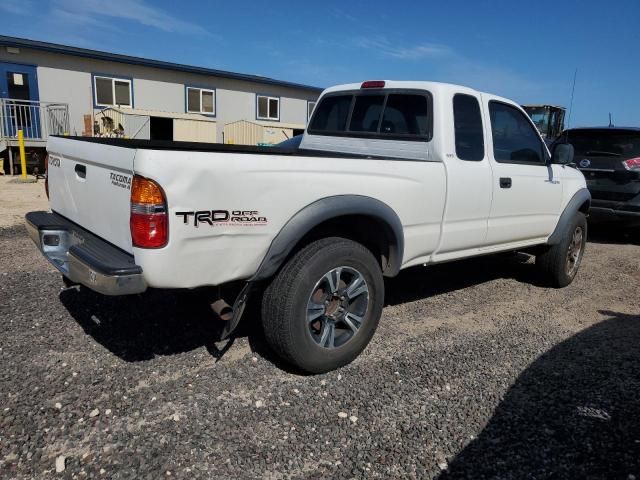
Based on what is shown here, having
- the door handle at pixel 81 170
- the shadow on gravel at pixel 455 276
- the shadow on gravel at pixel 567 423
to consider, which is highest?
the door handle at pixel 81 170

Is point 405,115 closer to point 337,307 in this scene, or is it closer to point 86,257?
point 337,307

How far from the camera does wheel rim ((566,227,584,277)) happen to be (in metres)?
5.69

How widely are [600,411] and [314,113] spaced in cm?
358

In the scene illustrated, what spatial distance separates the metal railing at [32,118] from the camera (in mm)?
15008

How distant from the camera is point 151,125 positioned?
18.7 meters

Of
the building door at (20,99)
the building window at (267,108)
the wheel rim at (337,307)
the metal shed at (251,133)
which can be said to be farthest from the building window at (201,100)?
the wheel rim at (337,307)

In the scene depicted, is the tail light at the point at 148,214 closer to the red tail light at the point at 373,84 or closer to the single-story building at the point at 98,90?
the red tail light at the point at 373,84

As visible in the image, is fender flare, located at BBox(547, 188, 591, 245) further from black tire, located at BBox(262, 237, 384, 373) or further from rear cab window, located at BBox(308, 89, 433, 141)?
black tire, located at BBox(262, 237, 384, 373)

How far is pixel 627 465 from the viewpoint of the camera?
101 inches

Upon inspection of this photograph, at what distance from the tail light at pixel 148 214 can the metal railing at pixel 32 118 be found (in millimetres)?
14754

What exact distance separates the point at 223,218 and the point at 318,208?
0.63 m

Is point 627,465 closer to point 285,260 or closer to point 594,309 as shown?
point 285,260

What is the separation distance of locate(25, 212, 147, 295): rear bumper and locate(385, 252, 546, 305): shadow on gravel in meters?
2.78

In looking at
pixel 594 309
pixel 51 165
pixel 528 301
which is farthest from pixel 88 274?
pixel 594 309
